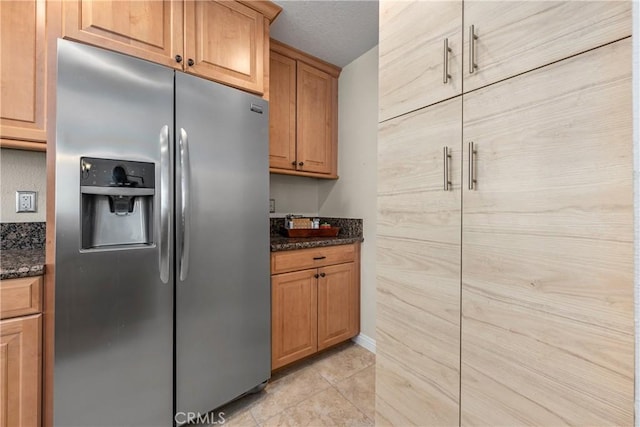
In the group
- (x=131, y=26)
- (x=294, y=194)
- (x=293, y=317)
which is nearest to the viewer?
(x=131, y=26)

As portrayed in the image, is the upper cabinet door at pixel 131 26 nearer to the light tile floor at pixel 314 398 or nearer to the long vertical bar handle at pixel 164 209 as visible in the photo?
the long vertical bar handle at pixel 164 209

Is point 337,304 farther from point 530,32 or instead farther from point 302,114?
point 530,32

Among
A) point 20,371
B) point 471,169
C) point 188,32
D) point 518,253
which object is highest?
point 188,32

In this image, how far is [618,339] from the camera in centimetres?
61

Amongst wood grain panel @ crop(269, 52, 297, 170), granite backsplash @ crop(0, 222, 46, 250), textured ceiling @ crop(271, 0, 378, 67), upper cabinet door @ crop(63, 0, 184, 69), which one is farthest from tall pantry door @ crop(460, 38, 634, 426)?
granite backsplash @ crop(0, 222, 46, 250)

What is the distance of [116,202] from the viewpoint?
1238 millimetres

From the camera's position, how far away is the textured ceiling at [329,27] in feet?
5.74

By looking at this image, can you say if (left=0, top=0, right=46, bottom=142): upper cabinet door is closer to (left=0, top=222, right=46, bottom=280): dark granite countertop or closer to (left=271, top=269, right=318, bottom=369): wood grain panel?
(left=0, top=222, right=46, bottom=280): dark granite countertop

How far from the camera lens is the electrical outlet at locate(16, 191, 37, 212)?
4.94ft

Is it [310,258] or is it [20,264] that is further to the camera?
[310,258]

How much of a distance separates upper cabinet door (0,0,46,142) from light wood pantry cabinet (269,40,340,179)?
130cm

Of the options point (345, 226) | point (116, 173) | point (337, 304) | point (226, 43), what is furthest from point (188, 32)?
point (337, 304)

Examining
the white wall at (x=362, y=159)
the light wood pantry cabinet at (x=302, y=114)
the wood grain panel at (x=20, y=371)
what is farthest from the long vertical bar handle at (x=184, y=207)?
the white wall at (x=362, y=159)

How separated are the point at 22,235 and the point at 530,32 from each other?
2.45 meters
